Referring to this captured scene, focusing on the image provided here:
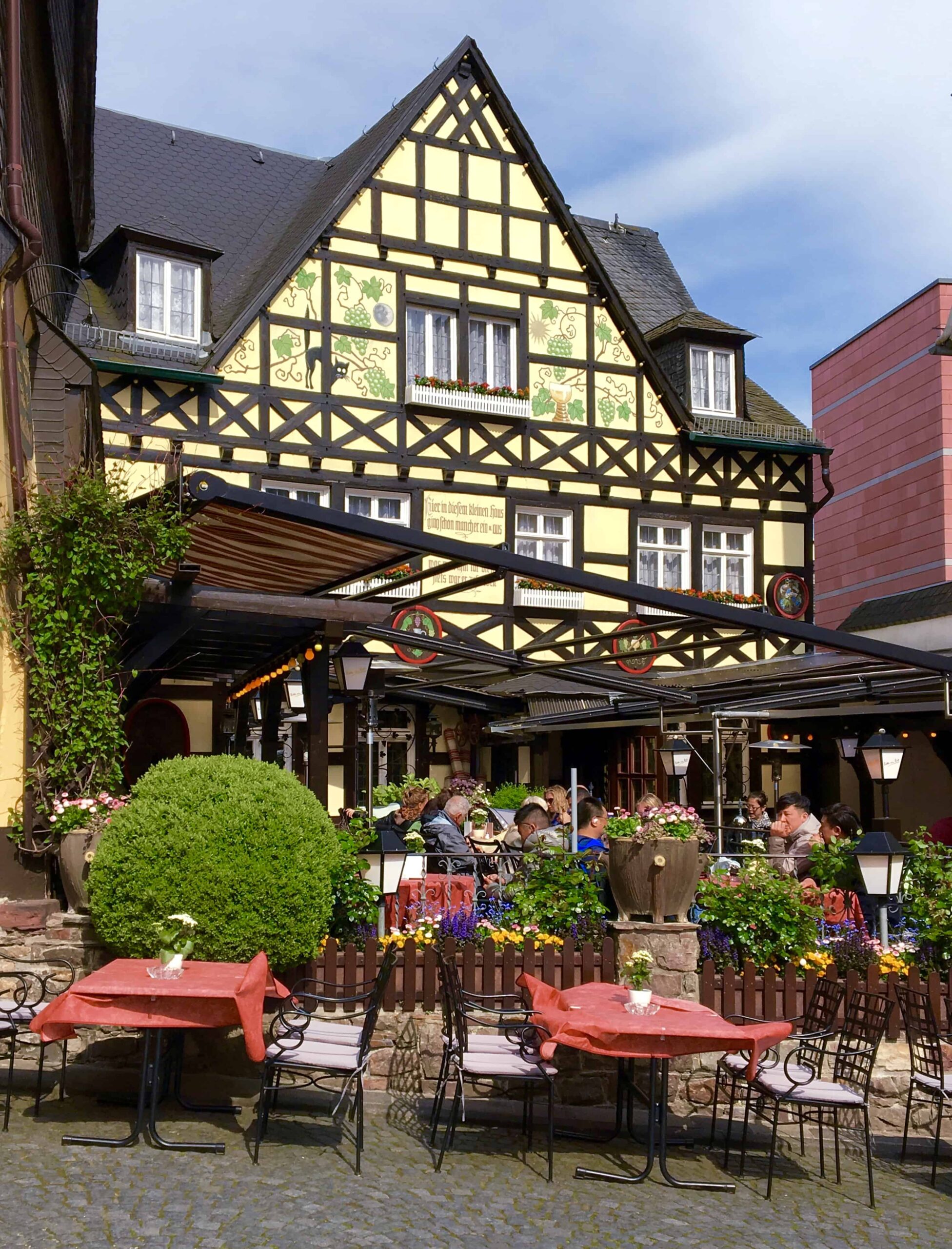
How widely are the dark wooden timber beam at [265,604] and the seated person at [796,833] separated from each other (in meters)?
3.49

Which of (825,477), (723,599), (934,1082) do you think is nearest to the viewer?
(934,1082)

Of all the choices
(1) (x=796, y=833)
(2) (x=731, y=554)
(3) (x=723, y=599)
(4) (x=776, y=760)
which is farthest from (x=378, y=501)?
(1) (x=796, y=833)

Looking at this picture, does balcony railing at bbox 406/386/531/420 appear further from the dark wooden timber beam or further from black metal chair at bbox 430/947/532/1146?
black metal chair at bbox 430/947/532/1146

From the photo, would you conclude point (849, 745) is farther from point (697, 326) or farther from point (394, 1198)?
A: point (394, 1198)

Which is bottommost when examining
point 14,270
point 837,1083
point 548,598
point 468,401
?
point 837,1083

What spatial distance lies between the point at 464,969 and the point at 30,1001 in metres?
2.46

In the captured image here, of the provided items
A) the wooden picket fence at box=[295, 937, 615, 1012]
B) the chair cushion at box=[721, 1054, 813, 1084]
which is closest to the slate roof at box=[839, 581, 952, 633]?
the wooden picket fence at box=[295, 937, 615, 1012]

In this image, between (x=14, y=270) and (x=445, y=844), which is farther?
(x=445, y=844)

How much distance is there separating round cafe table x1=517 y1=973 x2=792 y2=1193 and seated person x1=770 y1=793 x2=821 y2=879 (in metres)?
2.75

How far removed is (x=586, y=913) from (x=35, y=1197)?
3.62m

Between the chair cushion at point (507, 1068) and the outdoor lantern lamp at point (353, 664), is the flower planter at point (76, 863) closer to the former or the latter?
the chair cushion at point (507, 1068)

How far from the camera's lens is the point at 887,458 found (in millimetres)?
28188

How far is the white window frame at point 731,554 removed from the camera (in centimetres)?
1966

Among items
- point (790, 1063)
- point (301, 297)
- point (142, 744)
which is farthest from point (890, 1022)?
point (301, 297)
